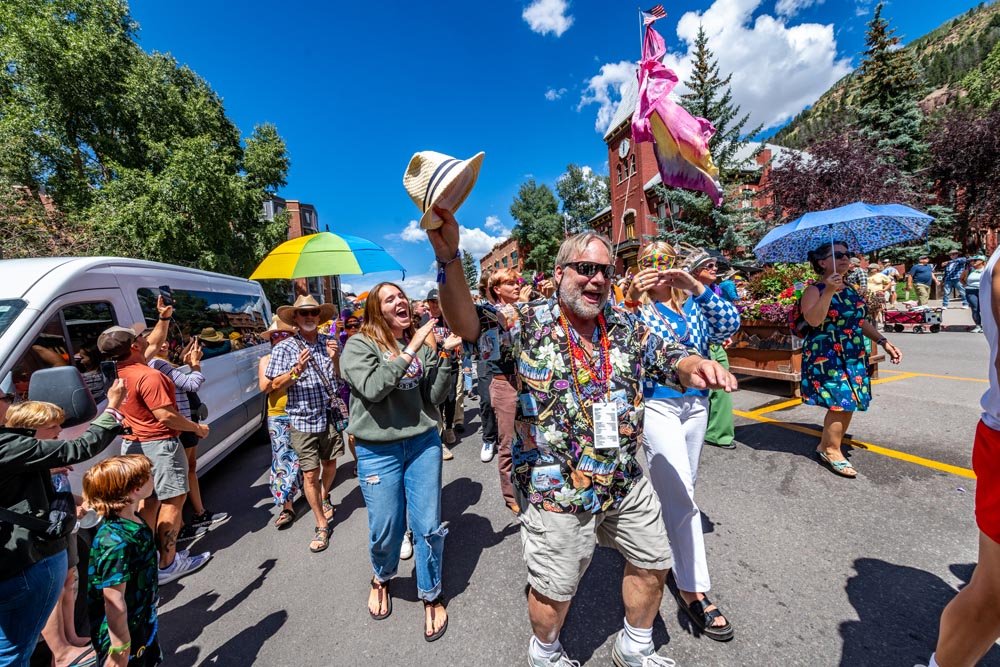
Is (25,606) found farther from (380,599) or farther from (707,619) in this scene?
(707,619)

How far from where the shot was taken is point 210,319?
16.7ft

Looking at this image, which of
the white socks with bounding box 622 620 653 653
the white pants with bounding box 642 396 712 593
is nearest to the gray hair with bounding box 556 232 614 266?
the white pants with bounding box 642 396 712 593

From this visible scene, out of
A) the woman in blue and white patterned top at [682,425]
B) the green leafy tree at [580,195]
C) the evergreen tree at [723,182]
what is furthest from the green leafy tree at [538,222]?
the woman in blue and white patterned top at [682,425]

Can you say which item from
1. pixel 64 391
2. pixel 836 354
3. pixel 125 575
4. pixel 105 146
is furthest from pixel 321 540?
pixel 105 146

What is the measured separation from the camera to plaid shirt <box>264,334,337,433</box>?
11.1 ft

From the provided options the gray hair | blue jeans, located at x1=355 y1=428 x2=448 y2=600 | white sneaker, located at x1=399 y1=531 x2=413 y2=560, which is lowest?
white sneaker, located at x1=399 y1=531 x2=413 y2=560

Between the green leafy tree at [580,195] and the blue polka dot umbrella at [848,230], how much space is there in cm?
3948

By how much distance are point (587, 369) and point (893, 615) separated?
7.04 feet

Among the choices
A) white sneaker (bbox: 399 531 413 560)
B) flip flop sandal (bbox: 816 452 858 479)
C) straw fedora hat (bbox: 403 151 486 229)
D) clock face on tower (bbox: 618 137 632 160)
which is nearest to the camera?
straw fedora hat (bbox: 403 151 486 229)

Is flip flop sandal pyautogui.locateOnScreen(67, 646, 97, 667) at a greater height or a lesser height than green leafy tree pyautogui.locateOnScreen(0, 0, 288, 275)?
lesser

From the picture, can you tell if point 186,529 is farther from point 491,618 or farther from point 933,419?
point 933,419

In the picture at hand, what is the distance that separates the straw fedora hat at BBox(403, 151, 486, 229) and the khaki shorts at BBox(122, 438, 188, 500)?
298 cm

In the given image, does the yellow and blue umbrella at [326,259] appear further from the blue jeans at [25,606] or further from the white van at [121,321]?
the blue jeans at [25,606]

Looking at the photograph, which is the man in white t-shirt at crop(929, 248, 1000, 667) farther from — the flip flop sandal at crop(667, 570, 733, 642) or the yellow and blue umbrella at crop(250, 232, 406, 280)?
the yellow and blue umbrella at crop(250, 232, 406, 280)
